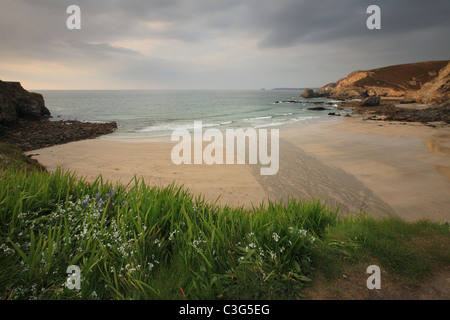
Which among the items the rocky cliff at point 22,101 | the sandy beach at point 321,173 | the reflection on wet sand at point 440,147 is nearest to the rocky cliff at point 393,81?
the reflection on wet sand at point 440,147

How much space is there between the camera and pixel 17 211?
267cm

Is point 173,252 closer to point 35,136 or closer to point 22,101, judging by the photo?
point 35,136

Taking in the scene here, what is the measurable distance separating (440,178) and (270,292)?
9.96m

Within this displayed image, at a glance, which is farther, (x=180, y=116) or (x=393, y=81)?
(x=393, y=81)

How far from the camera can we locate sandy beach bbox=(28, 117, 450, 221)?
6.75 metres

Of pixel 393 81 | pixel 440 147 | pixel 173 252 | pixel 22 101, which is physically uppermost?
pixel 393 81

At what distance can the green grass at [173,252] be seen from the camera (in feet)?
6.28

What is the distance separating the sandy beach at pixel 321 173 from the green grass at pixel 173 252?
192 cm

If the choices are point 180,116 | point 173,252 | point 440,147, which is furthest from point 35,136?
point 440,147

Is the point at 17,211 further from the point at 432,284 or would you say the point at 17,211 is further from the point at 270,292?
the point at 432,284

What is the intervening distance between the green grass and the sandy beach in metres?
1.92

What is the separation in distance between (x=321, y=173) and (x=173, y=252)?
8318 millimetres

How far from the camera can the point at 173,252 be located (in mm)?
2469
